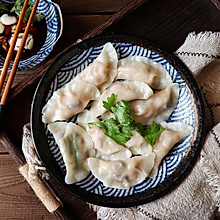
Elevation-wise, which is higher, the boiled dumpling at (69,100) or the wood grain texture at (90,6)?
the wood grain texture at (90,6)

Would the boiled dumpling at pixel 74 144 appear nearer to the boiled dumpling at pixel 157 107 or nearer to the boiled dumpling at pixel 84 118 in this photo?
the boiled dumpling at pixel 84 118

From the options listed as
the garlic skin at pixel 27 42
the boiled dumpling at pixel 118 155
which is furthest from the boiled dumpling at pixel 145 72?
the garlic skin at pixel 27 42

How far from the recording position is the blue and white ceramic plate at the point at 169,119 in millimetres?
1940

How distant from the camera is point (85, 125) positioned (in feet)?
6.76

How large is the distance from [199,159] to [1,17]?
1.31 metres

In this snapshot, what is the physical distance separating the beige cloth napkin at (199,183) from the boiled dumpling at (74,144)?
0.24m

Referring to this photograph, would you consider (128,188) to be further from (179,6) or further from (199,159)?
(179,6)

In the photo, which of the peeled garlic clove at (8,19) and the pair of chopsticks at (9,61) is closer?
the pair of chopsticks at (9,61)

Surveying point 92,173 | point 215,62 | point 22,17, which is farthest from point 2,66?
point 215,62

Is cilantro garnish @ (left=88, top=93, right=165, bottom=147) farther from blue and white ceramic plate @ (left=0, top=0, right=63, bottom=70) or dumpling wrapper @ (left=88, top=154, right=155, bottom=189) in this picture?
blue and white ceramic plate @ (left=0, top=0, right=63, bottom=70)

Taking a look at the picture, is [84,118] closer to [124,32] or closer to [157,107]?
[157,107]

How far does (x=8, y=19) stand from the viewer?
2135 mm

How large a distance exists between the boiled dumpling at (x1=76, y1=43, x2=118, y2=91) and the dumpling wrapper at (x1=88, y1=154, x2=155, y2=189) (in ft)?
1.34

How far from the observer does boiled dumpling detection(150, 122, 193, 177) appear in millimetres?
1970
